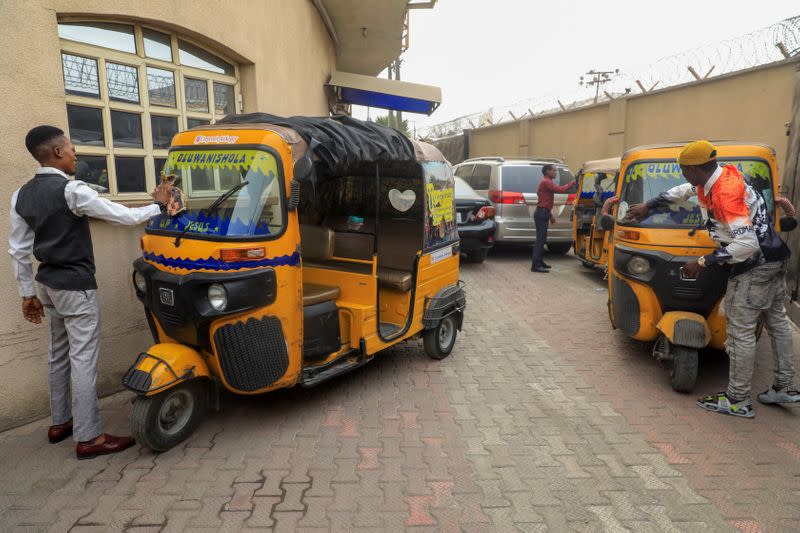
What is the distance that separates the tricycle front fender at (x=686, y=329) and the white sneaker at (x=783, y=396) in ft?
1.93

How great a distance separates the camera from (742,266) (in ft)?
12.4

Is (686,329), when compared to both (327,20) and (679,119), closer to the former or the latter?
(327,20)

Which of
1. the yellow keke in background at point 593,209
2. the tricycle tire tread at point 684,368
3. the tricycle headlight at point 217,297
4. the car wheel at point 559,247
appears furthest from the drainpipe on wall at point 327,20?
the tricycle tire tread at point 684,368

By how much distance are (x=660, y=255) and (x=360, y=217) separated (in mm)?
2726

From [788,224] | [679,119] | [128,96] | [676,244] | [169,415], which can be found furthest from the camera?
[679,119]

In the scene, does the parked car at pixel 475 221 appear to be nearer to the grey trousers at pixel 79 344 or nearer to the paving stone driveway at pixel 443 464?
the paving stone driveway at pixel 443 464

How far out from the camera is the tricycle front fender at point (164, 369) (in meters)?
3.16

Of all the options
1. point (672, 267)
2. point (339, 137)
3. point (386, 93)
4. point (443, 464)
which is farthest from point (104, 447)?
point (386, 93)

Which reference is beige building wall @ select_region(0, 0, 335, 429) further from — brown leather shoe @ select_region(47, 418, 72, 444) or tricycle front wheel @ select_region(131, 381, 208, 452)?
tricycle front wheel @ select_region(131, 381, 208, 452)

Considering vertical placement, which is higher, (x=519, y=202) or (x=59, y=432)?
(x=519, y=202)

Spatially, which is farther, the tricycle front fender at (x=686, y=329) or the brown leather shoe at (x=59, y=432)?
the tricycle front fender at (x=686, y=329)

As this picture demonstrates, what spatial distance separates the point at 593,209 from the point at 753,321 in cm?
511

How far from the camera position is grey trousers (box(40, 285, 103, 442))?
129 inches

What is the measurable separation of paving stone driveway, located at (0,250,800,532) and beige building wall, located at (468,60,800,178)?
21.9 ft
